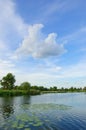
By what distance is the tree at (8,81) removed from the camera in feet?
→ 465

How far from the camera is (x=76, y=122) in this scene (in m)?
26.8

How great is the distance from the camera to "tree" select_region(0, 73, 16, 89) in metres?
142

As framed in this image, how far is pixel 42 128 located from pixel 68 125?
3.87 meters

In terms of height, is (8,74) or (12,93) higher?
(8,74)

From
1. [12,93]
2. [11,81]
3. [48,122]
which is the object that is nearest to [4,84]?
[11,81]

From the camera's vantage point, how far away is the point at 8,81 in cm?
14188

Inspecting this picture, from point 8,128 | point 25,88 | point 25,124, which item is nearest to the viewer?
point 8,128

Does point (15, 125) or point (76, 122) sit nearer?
point (15, 125)

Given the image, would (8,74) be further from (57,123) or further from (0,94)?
(57,123)

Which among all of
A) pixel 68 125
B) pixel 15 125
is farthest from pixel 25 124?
pixel 68 125

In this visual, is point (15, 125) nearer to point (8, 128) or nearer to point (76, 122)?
point (8, 128)

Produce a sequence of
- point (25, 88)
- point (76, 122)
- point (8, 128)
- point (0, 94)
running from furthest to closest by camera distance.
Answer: point (25, 88), point (0, 94), point (76, 122), point (8, 128)

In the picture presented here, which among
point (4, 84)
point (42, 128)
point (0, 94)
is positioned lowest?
point (42, 128)

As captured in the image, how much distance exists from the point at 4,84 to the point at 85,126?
123247 mm
